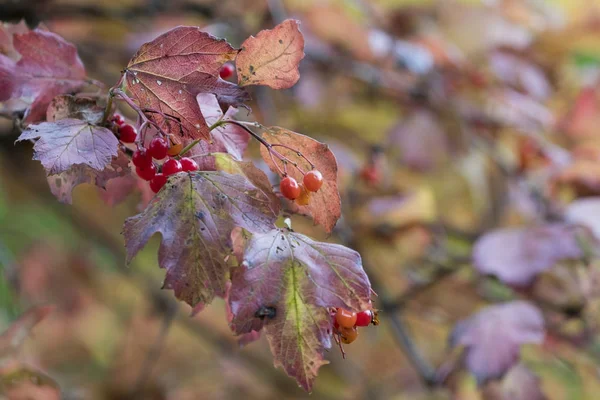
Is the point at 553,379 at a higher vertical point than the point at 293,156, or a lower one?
lower

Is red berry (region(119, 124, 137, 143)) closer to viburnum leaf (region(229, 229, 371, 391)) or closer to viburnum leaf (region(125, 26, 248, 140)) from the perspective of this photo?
viburnum leaf (region(125, 26, 248, 140))

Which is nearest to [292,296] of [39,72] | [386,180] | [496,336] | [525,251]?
[39,72]

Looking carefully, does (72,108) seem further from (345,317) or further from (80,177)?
(345,317)

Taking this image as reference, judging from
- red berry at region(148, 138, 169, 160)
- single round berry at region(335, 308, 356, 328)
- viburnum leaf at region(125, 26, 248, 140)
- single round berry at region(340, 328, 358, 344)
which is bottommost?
single round berry at region(340, 328, 358, 344)

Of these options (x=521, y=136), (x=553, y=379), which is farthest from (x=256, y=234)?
(x=553, y=379)

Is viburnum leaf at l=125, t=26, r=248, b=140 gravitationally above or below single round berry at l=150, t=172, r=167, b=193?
above

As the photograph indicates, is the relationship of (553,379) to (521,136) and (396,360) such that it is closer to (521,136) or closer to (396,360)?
(396,360)

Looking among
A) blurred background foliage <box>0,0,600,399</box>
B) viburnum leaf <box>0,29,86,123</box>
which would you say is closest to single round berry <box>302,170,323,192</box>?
viburnum leaf <box>0,29,86,123</box>

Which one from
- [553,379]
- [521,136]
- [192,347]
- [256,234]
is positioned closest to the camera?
[256,234]
